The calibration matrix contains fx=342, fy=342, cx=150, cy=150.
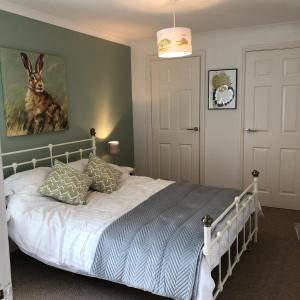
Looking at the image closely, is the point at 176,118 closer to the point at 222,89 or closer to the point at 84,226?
the point at 222,89

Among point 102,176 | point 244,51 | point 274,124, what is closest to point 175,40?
point 102,176

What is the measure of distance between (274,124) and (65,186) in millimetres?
2782

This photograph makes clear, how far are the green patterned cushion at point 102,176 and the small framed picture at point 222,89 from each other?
6.02 ft

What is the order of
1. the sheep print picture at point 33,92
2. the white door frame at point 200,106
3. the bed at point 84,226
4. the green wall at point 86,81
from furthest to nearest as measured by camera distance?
the white door frame at point 200,106, the green wall at point 86,81, the sheep print picture at point 33,92, the bed at point 84,226

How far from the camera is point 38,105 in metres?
3.49

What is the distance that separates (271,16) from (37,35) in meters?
2.55

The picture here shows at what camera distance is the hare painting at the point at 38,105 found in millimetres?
3367

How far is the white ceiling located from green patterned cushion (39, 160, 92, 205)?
1.55 m

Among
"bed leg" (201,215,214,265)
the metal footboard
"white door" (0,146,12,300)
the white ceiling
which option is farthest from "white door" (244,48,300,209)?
"white door" (0,146,12,300)

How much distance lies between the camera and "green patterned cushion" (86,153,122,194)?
3.40m

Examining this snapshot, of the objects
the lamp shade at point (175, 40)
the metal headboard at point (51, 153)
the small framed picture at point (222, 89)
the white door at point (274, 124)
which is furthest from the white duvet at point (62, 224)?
the small framed picture at point (222, 89)

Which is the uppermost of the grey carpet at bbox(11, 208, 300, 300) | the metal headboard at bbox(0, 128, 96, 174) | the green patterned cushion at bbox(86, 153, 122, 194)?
the metal headboard at bbox(0, 128, 96, 174)

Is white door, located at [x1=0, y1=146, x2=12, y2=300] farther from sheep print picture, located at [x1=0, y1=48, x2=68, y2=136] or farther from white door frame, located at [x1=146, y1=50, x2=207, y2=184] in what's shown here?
white door frame, located at [x1=146, y1=50, x2=207, y2=184]

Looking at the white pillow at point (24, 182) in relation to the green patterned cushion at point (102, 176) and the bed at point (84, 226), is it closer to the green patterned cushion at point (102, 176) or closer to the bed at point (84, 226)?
the bed at point (84, 226)
